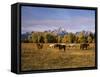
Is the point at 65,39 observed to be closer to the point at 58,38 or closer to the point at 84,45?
the point at 58,38

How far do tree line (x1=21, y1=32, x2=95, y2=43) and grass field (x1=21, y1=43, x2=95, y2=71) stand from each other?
1.9 inches

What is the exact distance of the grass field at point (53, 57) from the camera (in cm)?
225

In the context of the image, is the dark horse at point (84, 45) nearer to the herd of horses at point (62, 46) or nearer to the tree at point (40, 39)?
the herd of horses at point (62, 46)

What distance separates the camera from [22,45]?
222 centimetres

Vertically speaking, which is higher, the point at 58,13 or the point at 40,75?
the point at 58,13

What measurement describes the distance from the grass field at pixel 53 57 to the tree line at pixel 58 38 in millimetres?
47

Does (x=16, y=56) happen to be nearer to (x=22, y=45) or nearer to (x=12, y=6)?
(x=22, y=45)

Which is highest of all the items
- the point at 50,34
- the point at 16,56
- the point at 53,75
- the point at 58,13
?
the point at 58,13

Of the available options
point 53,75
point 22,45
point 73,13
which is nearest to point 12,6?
point 22,45

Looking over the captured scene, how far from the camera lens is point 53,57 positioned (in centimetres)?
236

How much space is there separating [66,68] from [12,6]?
73 centimetres

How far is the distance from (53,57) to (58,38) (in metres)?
0.18

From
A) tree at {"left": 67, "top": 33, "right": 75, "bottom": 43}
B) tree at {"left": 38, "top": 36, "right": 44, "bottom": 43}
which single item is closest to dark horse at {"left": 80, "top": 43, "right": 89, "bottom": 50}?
tree at {"left": 67, "top": 33, "right": 75, "bottom": 43}

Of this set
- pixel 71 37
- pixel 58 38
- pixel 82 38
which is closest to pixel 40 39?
pixel 58 38
